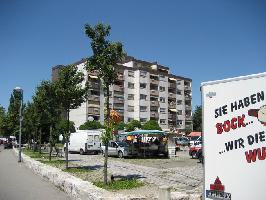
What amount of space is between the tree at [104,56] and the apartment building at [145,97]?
62968mm

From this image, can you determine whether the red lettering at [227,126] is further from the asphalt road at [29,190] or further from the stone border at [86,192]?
the asphalt road at [29,190]

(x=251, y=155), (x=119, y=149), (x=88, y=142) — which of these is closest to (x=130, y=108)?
(x=88, y=142)

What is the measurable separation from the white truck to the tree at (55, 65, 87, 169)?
14.3 meters

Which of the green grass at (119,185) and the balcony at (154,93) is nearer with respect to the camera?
the green grass at (119,185)

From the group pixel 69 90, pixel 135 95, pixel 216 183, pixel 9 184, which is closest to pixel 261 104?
pixel 216 183

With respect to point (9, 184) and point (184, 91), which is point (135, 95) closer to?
point (184, 91)

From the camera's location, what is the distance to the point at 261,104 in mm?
5832

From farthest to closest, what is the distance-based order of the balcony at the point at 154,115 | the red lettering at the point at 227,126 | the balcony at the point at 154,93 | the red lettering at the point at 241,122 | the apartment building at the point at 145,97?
the balcony at the point at 154,93, the balcony at the point at 154,115, the apartment building at the point at 145,97, the red lettering at the point at 227,126, the red lettering at the point at 241,122

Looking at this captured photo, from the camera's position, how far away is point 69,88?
2012 centimetres

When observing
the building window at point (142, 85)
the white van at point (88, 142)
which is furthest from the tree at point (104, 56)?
the building window at point (142, 85)

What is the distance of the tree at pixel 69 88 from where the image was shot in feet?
65.7

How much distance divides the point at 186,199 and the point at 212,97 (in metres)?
3.43

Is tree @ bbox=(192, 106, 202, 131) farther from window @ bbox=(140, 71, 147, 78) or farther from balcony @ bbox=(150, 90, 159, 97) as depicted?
window @ bbox=(140, 71, 147, 78)

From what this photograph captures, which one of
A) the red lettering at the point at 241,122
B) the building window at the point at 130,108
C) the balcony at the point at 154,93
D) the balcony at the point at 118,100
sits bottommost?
the red lettering at the point at 241,122
